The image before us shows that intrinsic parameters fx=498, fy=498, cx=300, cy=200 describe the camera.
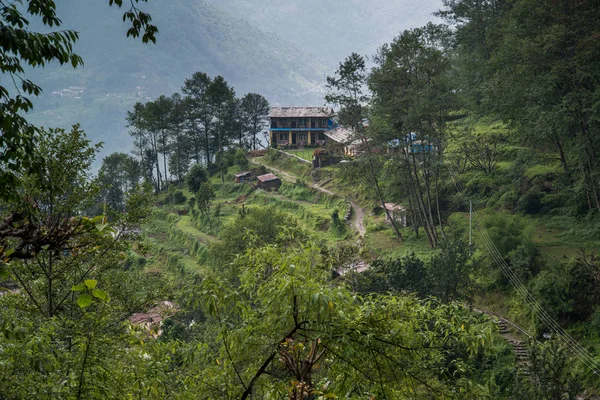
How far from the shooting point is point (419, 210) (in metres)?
29.8

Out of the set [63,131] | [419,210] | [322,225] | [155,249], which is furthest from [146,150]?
[63,131]

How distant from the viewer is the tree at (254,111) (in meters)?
61.6

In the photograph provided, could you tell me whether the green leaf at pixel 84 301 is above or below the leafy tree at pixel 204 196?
below

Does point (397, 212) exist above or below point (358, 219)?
above

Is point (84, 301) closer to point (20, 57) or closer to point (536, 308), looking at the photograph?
point (20, 57)

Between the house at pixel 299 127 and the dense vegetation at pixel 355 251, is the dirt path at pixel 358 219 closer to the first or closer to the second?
the dense vegetation at pixel 355 251

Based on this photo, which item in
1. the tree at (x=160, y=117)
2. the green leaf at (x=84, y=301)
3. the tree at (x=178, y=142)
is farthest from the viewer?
the tree at (x=178, y=142)

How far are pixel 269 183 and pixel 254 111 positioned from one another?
65.2 ft

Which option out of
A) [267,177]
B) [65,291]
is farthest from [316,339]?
[267,177]

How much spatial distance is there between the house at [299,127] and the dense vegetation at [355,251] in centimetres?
652

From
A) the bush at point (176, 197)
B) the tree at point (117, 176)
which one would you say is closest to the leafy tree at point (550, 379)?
the bush at point (176, 197)

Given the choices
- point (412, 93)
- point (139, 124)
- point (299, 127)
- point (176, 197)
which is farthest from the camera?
point (299, 127)

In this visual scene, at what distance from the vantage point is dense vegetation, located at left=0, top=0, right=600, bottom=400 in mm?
4336

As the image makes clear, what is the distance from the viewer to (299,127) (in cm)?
5653
